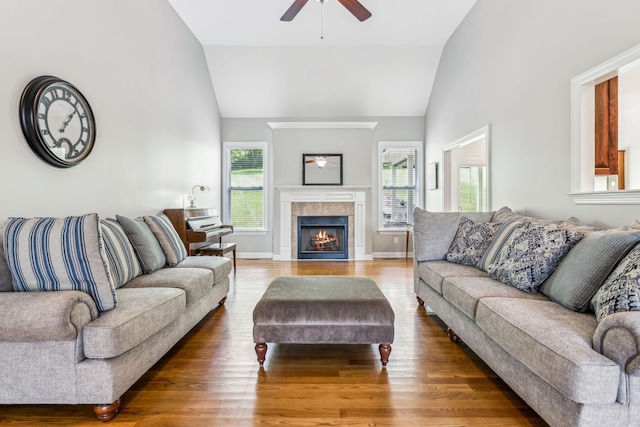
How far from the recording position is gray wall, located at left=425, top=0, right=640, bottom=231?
2488 millimetres

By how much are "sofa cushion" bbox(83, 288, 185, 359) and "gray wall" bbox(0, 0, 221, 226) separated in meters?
1.01

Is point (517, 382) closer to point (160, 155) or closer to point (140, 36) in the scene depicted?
point (160, 155)

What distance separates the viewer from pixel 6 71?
6.96ft

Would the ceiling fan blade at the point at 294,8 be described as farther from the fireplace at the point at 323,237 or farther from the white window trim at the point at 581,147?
the fireplace at the point at 323,237

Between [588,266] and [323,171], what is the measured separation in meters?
5.05

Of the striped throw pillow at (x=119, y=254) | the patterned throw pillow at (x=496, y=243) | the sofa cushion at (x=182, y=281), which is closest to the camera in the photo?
the striped throw pillow at (x=119, y=254)

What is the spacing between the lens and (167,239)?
3.29 m

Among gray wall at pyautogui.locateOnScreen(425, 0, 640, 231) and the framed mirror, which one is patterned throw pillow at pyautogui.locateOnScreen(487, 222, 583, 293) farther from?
the framed mirror

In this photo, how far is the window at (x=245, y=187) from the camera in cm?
678

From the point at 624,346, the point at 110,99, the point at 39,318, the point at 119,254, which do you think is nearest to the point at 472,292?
the point at 624,346

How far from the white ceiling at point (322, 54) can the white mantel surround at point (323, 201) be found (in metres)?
1.51

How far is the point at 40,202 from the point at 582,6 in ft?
14.2

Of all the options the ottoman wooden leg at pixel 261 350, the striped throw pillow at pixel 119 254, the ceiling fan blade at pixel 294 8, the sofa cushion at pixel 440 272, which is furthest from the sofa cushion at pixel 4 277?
the ceiling fan blade at pixel 294 8

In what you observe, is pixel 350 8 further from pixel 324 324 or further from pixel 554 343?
pixel 554 343
